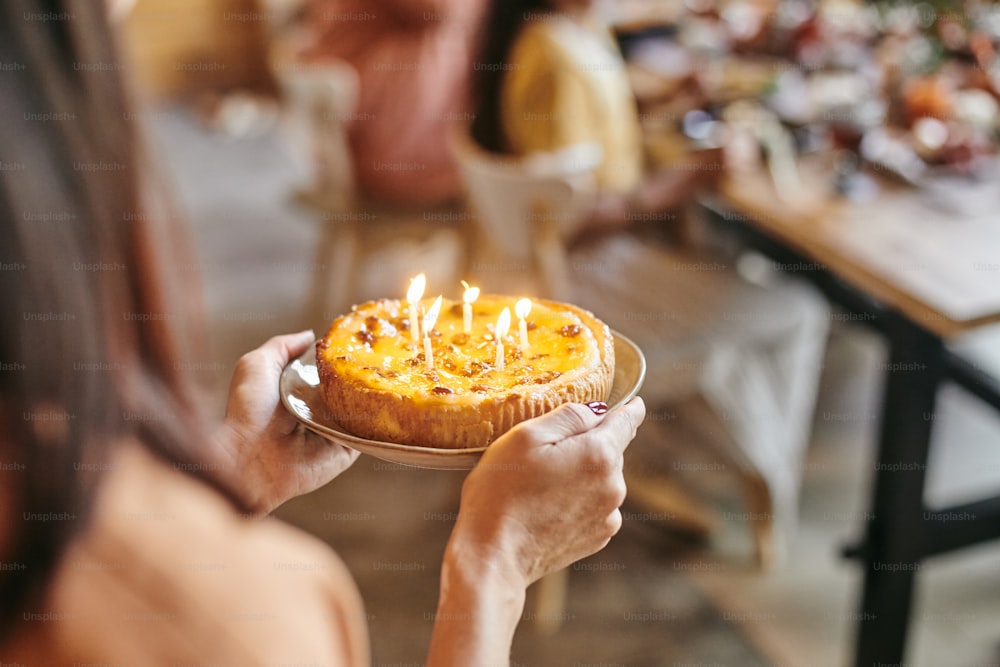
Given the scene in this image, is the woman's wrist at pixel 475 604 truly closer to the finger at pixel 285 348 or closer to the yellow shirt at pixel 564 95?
the finger at pixel 285 348

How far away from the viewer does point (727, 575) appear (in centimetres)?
230

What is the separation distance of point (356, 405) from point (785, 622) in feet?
5.42

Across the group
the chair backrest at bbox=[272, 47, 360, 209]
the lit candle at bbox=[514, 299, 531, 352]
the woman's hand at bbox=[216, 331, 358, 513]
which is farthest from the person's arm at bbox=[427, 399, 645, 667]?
the chair backrest at bbox=[272, 47, 360, 209]

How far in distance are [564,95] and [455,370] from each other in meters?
1.53

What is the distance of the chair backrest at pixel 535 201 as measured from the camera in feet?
6.68

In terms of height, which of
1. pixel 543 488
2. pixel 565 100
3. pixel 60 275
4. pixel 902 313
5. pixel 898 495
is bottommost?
pixel 898 495

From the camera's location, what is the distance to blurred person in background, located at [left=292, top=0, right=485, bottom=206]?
3018 millimetres

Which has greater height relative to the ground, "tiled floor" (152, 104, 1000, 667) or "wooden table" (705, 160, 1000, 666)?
"wooden table" (705, 160, 1000, 666)

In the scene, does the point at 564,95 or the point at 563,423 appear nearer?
the point at 563,423

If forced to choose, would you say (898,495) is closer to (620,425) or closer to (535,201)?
(535,201)

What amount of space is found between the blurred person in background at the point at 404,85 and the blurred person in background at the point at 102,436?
235 centimetres

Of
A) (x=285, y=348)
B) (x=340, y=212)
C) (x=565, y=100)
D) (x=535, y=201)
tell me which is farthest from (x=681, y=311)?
(x=285, y=348)

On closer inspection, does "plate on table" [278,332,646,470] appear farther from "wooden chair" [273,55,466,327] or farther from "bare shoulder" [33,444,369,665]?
"wooden chair" [273,55,466,327]

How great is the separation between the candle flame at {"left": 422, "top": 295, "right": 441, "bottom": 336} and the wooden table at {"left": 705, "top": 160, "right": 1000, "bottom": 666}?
1.08 metres
